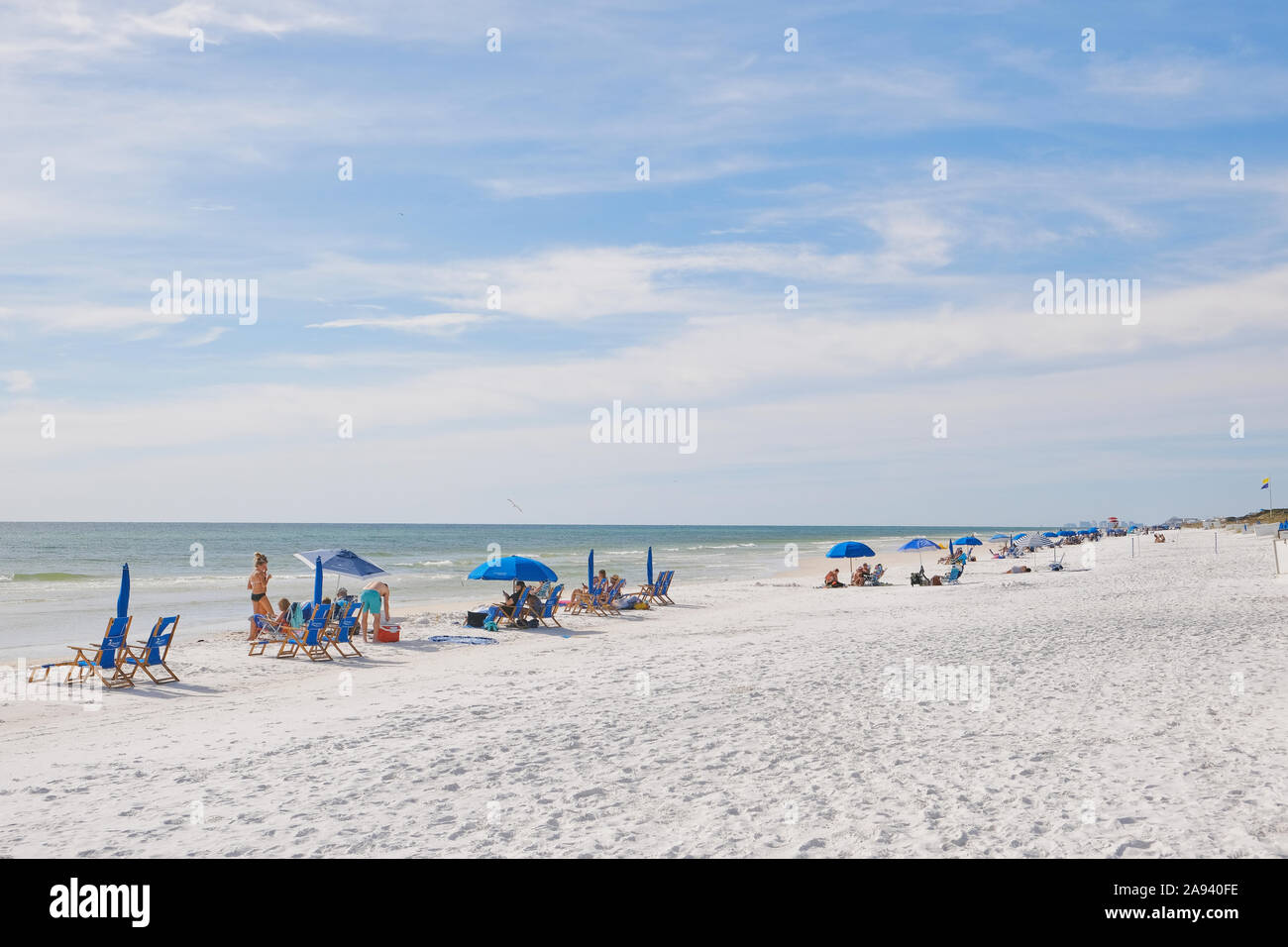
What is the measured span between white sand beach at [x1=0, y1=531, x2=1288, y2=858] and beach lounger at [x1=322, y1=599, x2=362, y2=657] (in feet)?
1.79

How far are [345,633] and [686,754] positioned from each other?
835 centimetres

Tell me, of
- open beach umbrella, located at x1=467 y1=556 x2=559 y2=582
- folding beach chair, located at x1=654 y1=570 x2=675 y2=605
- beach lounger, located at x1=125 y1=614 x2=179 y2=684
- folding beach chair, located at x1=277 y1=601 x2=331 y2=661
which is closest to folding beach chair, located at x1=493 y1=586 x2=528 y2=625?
open beach umbrella, located at x1=467 y1=556 x2=559 y2=582

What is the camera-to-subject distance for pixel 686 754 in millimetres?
6195

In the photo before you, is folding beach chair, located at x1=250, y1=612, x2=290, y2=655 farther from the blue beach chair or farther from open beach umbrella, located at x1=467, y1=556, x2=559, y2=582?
the blue beach chair

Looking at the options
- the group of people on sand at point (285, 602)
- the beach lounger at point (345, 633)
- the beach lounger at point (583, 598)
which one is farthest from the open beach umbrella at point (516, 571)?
the beach lounger at point (345, 633)

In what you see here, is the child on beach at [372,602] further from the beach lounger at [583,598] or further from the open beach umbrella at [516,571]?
the beach lounger at [583,598]

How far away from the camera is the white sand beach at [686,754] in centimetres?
455

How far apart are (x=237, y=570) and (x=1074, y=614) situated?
3387 cm

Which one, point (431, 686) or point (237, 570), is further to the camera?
point (237, 570)

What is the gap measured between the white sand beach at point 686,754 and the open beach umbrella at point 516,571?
3.13 m

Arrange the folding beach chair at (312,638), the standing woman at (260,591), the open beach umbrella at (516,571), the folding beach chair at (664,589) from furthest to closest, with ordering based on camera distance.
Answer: the folding beach chair at (664,589), the open beach umbrella at (516,571), the standing woman at (260,591), the folding beach chair at (312,638)
